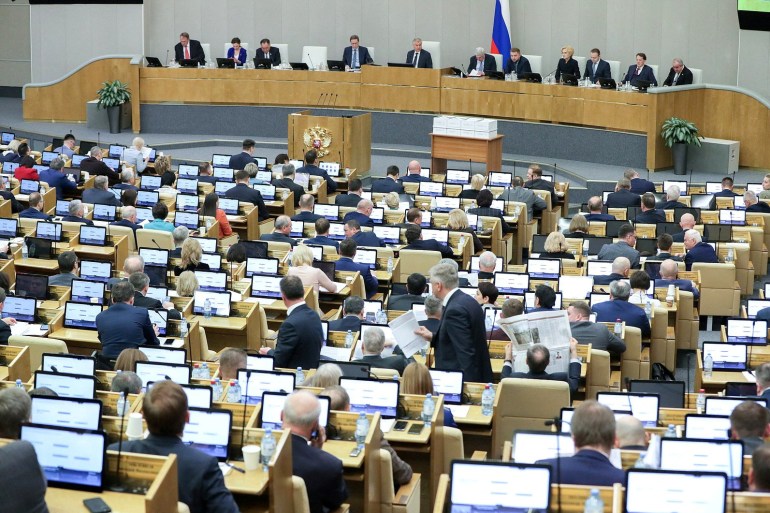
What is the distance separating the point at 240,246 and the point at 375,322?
2.59m

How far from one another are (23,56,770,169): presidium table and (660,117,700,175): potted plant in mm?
173

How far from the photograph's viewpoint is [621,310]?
10539mm

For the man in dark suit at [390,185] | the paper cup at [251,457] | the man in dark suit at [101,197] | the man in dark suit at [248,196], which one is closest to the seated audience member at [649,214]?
the man in dark suit at [390,185]

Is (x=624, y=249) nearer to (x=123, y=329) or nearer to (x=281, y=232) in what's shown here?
(x=281, y=232)

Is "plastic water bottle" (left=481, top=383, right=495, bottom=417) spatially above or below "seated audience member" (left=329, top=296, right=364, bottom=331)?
below

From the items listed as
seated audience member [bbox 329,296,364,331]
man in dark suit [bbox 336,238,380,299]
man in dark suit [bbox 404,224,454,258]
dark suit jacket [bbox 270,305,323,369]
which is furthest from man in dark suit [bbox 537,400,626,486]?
man in dark suit [bbox 404,224,454,258]

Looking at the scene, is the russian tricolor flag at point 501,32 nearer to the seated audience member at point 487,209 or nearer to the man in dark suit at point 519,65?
the man in dark suit at point 519,65

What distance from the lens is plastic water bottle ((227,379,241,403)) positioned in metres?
7.58

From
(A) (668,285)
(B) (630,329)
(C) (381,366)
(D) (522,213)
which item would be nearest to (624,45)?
(D) (522,213)

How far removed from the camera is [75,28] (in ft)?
88.1

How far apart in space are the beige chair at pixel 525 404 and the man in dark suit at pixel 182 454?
2893 mm

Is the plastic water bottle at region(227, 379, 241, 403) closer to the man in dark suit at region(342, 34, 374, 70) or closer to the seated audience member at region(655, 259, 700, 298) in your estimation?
the seated audience member at region(655, 259, 700, 298)

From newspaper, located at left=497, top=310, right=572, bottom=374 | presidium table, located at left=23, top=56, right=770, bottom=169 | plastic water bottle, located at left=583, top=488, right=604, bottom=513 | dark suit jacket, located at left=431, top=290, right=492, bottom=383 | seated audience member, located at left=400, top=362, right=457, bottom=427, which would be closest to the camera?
plastic water bottle, located at left=583, top=488, right=604, bottom=513

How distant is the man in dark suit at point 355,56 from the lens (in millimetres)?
23859
